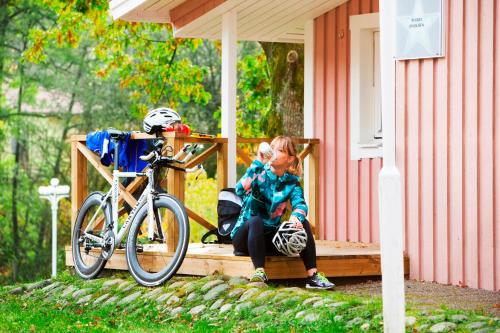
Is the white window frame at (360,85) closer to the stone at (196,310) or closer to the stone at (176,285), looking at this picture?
the stone at (176,285)

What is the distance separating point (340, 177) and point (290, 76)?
3.13m

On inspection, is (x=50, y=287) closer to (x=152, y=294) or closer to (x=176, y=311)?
(x=152, y=294)

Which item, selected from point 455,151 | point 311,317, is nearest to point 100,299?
point 311,317

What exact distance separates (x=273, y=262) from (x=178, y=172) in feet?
4.59

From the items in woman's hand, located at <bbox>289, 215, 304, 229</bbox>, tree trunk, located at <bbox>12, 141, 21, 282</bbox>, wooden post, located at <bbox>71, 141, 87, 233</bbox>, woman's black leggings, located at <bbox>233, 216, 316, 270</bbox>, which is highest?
wooden post, located at <bbox>71, 141, 87, 233</bbox>

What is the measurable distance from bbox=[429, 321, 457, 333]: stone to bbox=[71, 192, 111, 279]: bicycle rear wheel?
14.5ft

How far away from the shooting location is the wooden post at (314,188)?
43.0 feet

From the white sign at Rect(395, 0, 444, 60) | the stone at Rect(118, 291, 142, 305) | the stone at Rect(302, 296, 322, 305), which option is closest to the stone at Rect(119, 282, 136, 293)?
the stone at Rect(118, 291, 142, 305)

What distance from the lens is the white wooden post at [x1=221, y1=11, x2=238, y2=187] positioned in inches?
474

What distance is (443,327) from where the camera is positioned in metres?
7.75

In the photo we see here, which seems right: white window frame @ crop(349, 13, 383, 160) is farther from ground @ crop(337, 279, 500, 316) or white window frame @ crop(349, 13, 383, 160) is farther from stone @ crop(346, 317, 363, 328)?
stone @ crop(346, 317, 363, 328)

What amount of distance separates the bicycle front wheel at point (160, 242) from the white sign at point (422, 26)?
2.62 metres

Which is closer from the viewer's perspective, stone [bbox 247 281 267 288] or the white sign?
stone [bbox 247 281 267 288]

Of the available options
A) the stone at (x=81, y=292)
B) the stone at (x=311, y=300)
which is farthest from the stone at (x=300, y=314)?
the stone at (x=81, y=292)
